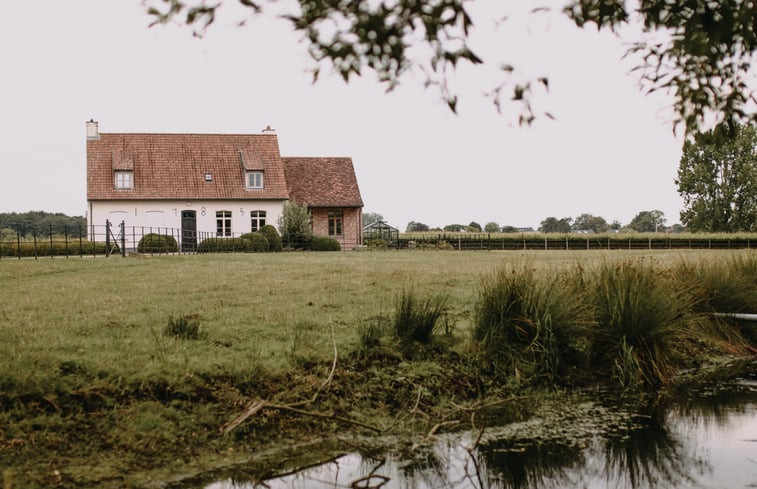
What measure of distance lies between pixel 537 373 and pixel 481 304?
1.01 m

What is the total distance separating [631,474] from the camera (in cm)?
510

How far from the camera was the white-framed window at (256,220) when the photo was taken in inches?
1615

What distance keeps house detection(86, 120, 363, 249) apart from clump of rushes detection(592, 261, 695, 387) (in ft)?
106

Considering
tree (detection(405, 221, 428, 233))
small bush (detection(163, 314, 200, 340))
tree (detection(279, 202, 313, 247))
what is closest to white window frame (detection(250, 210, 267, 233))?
tree (detection(279, 202, 313, 247))

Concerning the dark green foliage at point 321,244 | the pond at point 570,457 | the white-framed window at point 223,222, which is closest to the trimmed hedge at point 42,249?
the dark green foliage at point 321,244

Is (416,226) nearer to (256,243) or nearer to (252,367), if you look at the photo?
(256,243)

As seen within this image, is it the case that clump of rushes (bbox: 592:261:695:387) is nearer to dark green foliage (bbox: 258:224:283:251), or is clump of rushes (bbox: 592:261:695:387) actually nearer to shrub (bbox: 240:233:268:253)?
shrub (bbox: 240:233:268:253)

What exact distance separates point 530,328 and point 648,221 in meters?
112

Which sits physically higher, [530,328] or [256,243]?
[256,243]

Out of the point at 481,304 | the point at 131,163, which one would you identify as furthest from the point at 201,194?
the point at 481,304

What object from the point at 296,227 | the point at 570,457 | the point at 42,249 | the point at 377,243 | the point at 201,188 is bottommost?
the point at 570,457

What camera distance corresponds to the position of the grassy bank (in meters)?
5.11

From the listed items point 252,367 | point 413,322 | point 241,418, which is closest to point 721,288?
point 413,322

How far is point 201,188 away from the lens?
40.5m
